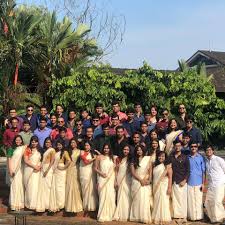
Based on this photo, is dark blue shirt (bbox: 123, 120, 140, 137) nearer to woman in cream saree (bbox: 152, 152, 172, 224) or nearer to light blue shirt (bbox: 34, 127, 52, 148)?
woman in cream saree (bbox: 152, 152, 172, 224)

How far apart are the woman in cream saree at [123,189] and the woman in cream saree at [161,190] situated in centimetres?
50

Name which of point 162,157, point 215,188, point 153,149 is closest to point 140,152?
point 153,149

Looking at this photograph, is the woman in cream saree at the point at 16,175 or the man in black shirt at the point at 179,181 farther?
the woman in cream saree at the point at 16,175

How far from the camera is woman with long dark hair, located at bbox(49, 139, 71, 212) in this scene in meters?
9.98

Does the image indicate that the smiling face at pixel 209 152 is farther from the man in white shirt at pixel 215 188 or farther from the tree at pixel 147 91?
the tree at pixel 147 91

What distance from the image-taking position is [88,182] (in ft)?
32.2

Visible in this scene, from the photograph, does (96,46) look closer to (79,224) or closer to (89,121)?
(89,121)

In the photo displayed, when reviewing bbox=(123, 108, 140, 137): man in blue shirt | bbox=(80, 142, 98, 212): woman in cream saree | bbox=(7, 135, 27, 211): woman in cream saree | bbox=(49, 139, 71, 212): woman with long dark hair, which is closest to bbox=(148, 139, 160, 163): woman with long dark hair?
bbox=(123, 108, 140, 137): man in blue shirt

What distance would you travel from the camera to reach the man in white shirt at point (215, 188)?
9.20 meters

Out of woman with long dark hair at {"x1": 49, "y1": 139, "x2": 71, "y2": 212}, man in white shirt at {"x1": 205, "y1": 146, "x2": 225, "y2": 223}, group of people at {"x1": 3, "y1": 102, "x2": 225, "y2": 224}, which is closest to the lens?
man in white shirt at {"x1": 205, "y1": 146, "x2": 225, "y2": 223}

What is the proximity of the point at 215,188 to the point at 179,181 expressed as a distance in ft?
2.07

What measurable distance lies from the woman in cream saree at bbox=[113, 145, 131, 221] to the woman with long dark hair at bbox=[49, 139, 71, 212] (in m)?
1.08

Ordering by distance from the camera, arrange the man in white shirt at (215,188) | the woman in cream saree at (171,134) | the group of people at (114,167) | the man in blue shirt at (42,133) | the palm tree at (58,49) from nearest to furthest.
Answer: the man in white shirt at (215,188)
the group of people at (114,167)
the woman in cream saree at (171,134)
the man in blue shirt at (42,133)
the palm tree at (58,49)

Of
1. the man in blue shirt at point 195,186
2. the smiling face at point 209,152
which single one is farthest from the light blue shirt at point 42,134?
the smiling face at point 209,152
